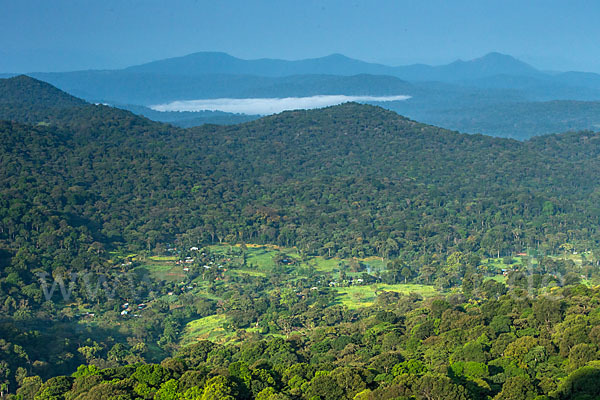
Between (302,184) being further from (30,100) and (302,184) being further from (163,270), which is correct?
(30,100)

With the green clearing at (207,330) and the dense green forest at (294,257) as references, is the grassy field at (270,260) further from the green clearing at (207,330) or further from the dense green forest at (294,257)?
the green clearing at (207,330)

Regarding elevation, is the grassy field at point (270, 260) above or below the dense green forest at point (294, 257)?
below

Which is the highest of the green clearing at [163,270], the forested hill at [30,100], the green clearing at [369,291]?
the forested hill at [30,100]

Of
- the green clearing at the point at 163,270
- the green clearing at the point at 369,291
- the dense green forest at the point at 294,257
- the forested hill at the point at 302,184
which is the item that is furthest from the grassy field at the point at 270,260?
the green clearing at the point at 369,291

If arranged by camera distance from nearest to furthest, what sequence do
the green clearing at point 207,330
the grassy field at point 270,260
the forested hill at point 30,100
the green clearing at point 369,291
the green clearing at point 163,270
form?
1. the green clearing at point 207,330
2. the green clearing at point 369,291
3. the green clearing at point 163,270
4. the grassy field at point 270,260
5. the forested hill at point 30,100

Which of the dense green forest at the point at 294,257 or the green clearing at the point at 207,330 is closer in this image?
the dense green forest at the point at 294,257
